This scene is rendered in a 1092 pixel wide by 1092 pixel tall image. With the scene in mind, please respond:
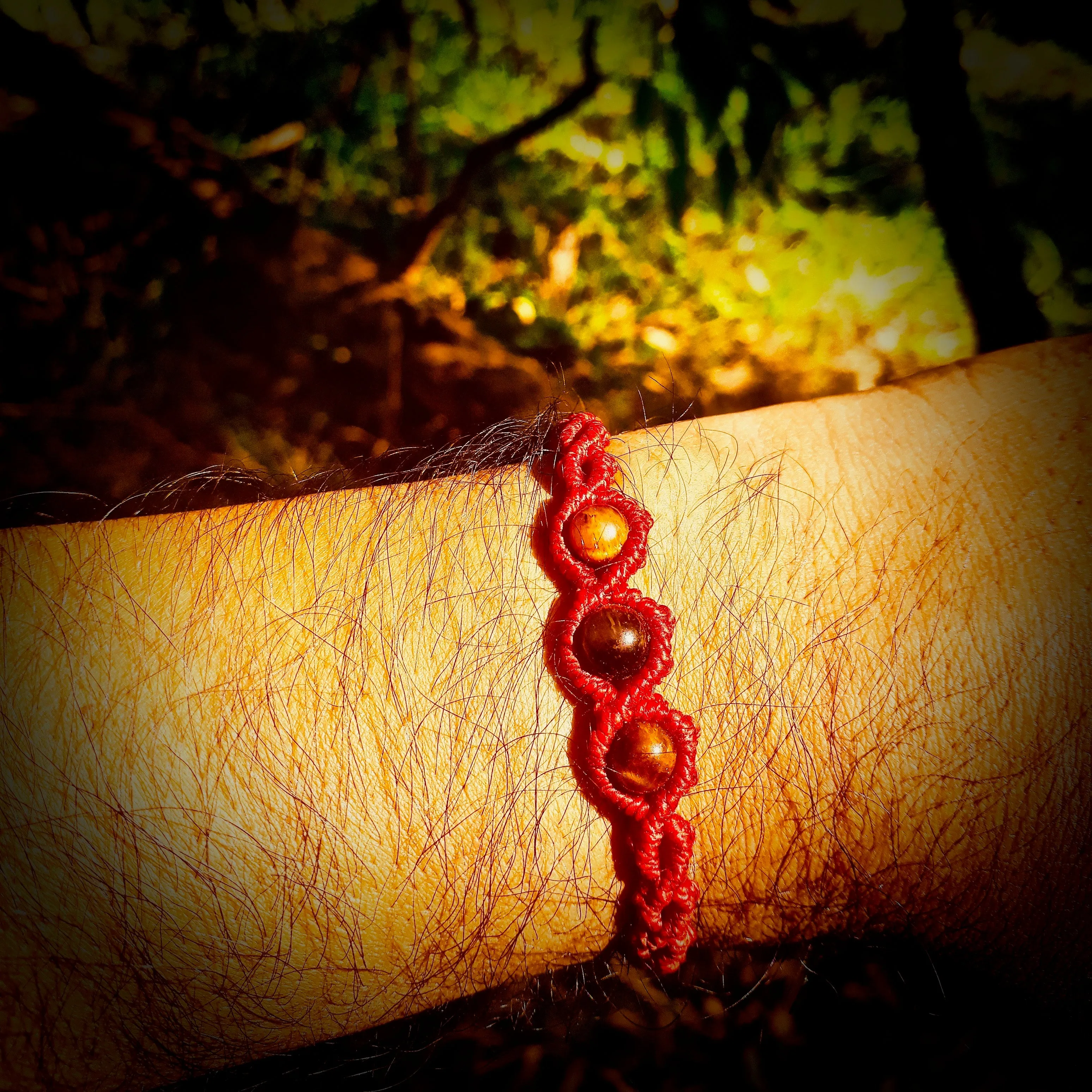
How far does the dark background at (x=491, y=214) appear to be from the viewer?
1.29m

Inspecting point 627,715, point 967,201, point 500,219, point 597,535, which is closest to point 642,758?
point 627,715

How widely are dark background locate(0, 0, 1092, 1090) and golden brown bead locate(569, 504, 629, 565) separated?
763 mm

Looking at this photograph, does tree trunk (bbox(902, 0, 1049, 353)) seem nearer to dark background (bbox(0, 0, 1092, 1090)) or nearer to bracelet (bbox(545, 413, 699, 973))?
dark background (bbox(0, 0, 1092, 1090))

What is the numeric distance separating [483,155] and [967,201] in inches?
42.4

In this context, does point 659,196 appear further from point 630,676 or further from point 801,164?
point 630,676

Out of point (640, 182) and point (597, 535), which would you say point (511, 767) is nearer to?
point (597, 535)

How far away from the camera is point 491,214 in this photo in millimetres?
1377

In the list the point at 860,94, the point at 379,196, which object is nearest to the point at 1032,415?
the point at 860,94

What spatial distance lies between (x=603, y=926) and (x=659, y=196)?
1.41 m

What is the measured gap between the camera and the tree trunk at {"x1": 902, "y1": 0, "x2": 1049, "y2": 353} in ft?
4.27

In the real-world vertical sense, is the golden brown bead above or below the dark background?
below

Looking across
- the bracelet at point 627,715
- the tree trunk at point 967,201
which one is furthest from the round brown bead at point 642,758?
the tree trunk at point 967,201

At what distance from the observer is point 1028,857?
0.55m

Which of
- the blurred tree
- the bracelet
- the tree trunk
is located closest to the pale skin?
the bracelet
